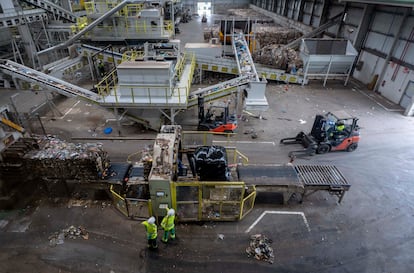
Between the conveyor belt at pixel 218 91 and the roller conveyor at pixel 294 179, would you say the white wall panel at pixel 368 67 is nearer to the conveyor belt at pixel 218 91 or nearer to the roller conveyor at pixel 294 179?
the conveyor belt at pixel 218 91

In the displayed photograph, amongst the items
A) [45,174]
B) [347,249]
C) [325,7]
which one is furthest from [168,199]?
[325,7]

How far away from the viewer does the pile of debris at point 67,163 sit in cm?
761

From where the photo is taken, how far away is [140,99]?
11.0 metres

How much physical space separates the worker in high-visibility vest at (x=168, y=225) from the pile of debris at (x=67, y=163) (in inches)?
119

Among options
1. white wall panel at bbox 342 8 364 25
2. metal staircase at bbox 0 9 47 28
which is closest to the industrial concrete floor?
metal staircase at bbox 0 9 47 28

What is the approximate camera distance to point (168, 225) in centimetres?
636

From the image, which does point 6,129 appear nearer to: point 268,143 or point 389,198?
point 268,143

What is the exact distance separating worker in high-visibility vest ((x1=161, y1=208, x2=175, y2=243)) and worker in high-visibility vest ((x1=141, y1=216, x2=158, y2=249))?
26 cm

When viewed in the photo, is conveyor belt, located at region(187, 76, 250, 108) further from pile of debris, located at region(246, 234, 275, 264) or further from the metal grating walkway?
pile of debris, located at region(246, 234, 275, 264)

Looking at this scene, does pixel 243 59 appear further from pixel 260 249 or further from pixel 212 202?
pixel 260 249

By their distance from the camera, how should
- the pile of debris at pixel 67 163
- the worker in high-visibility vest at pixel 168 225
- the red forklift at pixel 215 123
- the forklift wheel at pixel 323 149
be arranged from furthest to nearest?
1. the red forklift at pixel 215 123
2. the forklift wheel at pixel 323 149
3. the pile of debris at pixel 67 163
4. the worker in high-visibility vest at pixel 168 225

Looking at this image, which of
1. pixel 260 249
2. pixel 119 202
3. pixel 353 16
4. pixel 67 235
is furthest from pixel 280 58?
pixel 67 235

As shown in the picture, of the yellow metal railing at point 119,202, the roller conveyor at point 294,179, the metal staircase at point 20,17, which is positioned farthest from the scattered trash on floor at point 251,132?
the metal staircase at point 20,17

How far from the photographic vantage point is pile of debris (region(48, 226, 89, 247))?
688 centimetres
